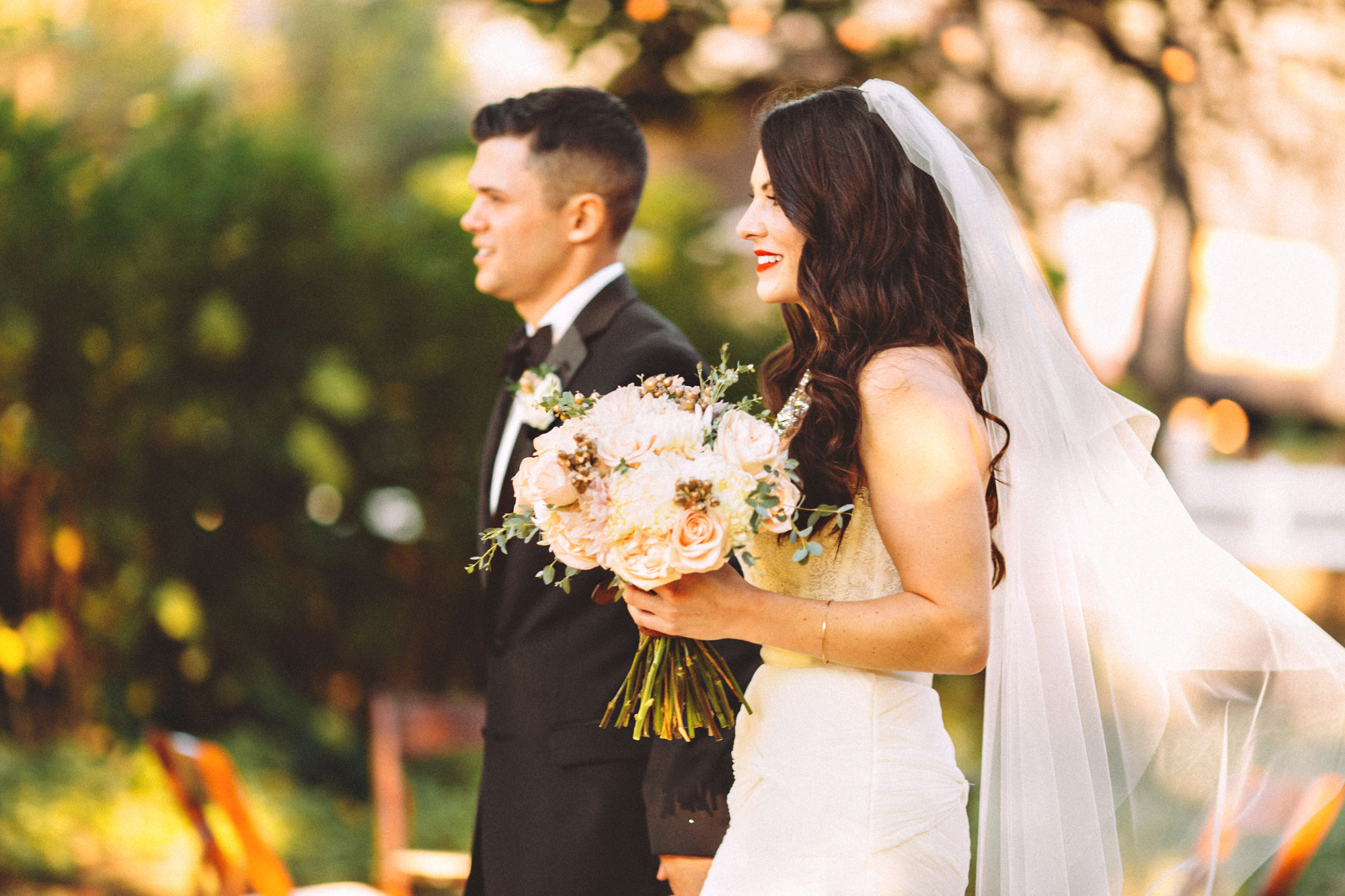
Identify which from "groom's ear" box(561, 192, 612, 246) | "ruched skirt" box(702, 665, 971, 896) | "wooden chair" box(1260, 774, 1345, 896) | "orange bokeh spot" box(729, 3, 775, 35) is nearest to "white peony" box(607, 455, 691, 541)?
"ruched skirt" box(702, 665, 971, 896)

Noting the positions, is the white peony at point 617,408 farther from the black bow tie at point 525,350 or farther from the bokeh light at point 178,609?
the bokeh light at point 178,609

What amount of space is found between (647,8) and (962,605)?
3555 millimetres

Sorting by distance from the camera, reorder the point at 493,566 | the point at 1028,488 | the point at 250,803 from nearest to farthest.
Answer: the point at 1028,488, the point at 493,566, the point at 250,803

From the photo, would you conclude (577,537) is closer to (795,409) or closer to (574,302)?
(795,409)

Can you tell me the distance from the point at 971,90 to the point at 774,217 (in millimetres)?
3715

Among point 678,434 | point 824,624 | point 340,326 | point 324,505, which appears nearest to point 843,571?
point 824,624

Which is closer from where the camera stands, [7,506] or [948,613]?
[948,613]

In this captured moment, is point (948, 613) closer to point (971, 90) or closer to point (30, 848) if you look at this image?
point (971, 90)

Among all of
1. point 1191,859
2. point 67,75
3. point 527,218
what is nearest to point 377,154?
point 67,75

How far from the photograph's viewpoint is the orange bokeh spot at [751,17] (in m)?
4.85

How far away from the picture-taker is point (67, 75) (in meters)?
10.4

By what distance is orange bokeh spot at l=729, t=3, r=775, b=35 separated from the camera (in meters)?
4.85

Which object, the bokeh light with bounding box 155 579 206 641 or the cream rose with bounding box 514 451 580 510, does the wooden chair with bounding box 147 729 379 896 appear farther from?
the bokeh light with bounding box 155 579 206 641

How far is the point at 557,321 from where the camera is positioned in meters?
2.71
